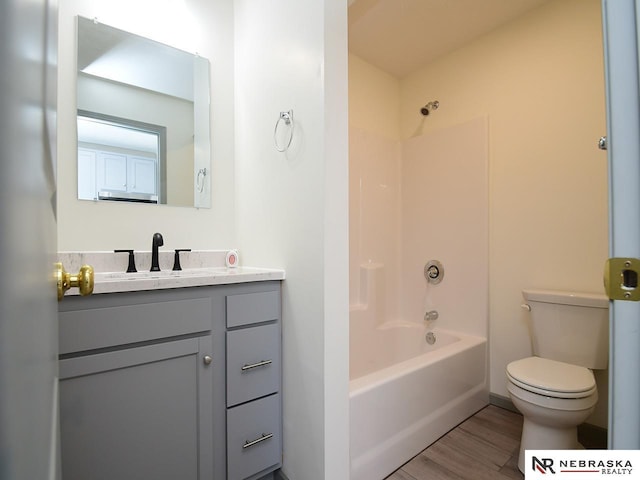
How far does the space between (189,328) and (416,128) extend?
238cm

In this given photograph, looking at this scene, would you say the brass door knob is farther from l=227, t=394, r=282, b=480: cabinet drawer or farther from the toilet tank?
the toilet tank

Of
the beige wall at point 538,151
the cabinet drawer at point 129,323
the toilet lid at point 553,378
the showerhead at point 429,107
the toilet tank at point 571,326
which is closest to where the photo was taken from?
the cabinet drawer at point 129,323

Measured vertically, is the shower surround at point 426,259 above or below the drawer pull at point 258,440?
above

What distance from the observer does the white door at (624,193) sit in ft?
1.67

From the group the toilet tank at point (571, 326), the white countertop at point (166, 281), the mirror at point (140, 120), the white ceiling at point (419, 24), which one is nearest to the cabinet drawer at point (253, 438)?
the white countertop at point (166, 281)

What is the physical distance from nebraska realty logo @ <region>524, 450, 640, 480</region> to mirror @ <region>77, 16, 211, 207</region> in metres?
1.79

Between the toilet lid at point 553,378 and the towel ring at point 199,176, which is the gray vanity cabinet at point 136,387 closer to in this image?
the towel ring at point 199,176

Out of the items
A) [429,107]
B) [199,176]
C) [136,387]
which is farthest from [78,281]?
[429,107]

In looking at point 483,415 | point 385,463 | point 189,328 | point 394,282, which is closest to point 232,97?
point 189,328

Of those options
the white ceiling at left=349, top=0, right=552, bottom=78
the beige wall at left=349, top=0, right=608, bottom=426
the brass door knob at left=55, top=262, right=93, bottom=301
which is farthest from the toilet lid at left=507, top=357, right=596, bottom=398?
the white ceiling at left=349, top=0, right=552, bottom=78

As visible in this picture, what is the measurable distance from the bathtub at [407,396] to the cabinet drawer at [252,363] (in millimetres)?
365

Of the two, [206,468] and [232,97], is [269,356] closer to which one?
[206,468]

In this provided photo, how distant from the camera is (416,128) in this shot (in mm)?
2688

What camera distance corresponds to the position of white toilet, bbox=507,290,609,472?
139 centimetres
